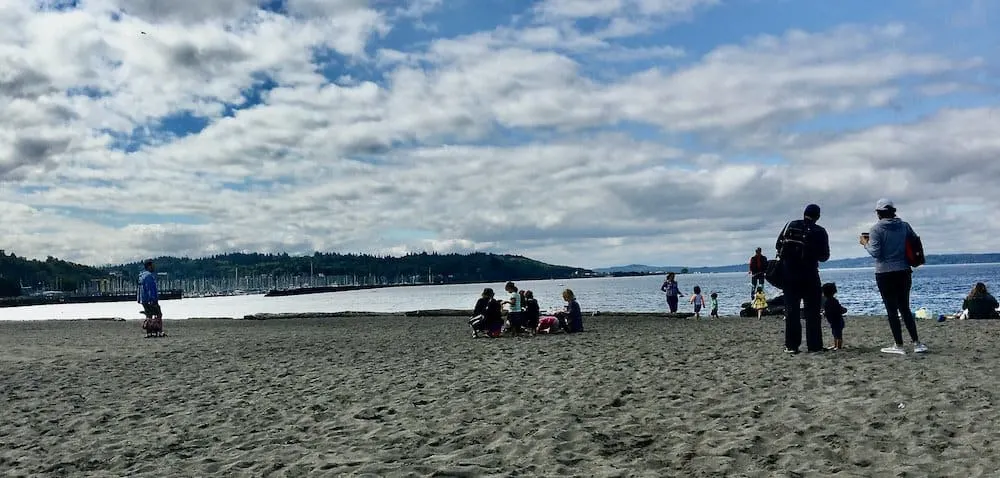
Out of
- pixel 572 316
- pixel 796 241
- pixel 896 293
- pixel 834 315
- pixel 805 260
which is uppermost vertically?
pixel 796 241

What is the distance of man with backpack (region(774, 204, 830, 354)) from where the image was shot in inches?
466

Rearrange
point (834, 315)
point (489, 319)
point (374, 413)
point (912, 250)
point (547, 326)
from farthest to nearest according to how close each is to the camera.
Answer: point (547, 326)
point (489, 319)
point (834, 315)
point (912, 250)
point (374, 413)

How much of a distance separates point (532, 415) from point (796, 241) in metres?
6.31

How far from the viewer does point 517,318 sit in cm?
2009

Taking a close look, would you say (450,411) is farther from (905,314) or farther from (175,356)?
(175,356)

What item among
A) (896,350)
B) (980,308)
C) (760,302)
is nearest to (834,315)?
(896,350)

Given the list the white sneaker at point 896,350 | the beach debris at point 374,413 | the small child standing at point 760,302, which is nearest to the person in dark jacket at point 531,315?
the small child standing at point 760,302

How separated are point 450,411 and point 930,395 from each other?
17.5ft

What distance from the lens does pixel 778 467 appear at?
5.67 meters

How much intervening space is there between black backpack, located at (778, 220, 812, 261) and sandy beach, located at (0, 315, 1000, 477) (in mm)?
1661

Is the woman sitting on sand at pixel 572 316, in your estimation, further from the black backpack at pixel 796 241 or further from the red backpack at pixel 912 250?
the red backpack at pixel 912 250

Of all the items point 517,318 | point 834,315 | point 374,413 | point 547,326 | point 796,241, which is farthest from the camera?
point 547,326

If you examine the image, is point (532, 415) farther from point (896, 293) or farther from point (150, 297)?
point (150, 297)

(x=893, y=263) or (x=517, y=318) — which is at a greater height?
(x=893, y=263)
